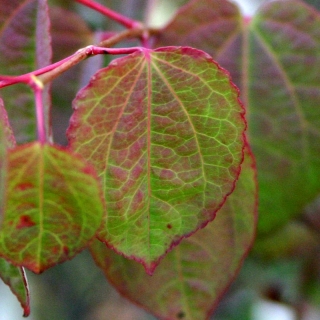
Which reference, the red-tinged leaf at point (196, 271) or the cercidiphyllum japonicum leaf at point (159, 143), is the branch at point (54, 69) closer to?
the cercidiphyllum japonicum leaf at point (159, 143)

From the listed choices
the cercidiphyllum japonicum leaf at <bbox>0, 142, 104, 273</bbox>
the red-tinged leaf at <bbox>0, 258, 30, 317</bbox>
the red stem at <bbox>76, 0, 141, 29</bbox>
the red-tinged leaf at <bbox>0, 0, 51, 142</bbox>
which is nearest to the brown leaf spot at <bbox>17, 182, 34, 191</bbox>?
the cercidiphyllum japonicum leaf at <bbox>0, 142, 104, 273</bbox>

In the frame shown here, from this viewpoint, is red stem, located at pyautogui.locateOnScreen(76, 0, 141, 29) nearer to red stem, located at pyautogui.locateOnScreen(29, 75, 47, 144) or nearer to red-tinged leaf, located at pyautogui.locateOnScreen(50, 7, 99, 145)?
red-tinged leaf, located at pyautogui.locateOnScreen(50, 7, 99, 145)

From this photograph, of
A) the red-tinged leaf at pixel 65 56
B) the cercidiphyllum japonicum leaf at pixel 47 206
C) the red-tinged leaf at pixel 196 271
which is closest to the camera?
the cercidiphyllum japonicum leaf at pixel 47 206

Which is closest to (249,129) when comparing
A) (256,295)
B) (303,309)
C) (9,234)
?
(9,234)

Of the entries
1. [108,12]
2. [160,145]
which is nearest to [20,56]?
[108,12]

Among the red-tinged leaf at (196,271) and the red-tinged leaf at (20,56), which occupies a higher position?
the red-tinged leaf at (20,56)

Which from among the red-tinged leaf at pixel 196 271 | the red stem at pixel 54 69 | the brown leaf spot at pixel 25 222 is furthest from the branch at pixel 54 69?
the red-tinged leaf at pixel 196 271

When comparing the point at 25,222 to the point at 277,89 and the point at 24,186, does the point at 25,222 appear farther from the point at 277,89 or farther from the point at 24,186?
the point at 277,89
